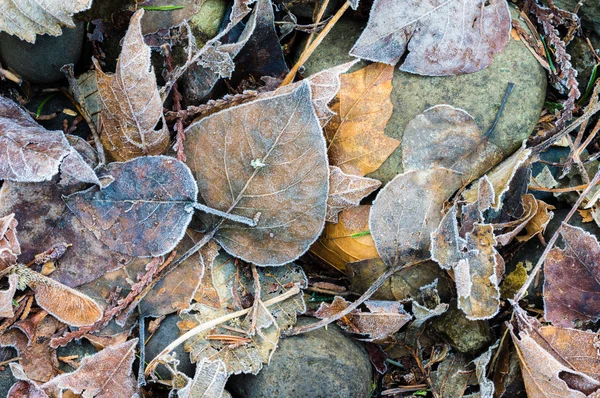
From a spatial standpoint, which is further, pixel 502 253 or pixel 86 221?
pixel 502 253

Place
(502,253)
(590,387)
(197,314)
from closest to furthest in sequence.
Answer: (590,387) < (197,314) < (502,253)

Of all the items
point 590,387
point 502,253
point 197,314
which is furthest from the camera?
point 502,253

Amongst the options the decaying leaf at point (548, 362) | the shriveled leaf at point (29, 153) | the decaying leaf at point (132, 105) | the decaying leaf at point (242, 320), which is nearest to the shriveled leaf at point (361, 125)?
the decaying leaf at point (242, 320)

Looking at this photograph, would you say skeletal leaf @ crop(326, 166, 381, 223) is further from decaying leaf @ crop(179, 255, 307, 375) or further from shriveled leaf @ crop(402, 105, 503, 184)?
decaying leaf @ crop(179, 255, 307, 375)

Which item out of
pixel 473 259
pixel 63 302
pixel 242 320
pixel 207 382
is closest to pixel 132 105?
pixel 63 302

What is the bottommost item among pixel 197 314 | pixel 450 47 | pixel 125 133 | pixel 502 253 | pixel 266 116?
pixel 197 314

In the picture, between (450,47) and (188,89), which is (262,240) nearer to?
(188,89)

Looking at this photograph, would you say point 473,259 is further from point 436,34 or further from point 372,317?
point 436,34

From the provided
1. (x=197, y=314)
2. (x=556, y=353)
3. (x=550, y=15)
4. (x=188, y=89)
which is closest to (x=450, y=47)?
(x=550, y=15)
